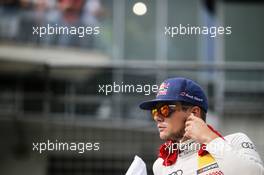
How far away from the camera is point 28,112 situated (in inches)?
157

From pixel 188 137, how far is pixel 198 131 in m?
0.11

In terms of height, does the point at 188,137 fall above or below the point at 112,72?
below

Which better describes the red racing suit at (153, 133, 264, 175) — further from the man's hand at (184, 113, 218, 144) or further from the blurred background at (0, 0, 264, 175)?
the blurred background at (0, 0, 264, 175)

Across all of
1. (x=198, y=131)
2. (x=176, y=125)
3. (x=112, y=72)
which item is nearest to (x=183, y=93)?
(x=176, y=125)

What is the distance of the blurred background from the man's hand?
87 centimetres

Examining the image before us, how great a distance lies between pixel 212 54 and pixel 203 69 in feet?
0.23

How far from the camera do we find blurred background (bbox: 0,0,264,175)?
310 cm

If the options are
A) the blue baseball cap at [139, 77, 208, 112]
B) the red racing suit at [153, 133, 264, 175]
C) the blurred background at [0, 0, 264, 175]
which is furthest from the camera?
the blurred background at [0, 0, 264, 175]

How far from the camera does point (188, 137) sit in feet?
A: 6.49

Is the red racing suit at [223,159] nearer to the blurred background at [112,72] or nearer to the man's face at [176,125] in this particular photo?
the man's face at [176,125]

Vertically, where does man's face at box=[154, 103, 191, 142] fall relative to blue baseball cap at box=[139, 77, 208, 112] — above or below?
below

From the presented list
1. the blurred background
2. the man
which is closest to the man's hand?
the man

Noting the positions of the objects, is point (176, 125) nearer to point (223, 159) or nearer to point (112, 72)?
point (223, 159)

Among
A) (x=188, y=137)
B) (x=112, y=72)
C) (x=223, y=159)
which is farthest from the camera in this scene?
(x=112, y=72)
